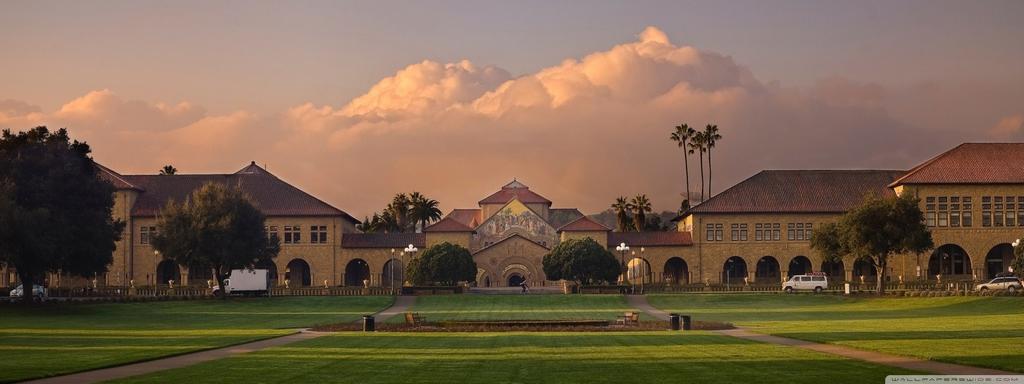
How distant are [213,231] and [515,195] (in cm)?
5645

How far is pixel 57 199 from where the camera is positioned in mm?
79562

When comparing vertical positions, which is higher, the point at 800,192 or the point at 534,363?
the point at 800,192

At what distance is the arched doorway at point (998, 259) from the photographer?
372 feet

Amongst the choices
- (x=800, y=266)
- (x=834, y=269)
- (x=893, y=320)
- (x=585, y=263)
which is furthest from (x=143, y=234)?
(x=893, y=320)

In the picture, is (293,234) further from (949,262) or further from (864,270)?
(949,262)

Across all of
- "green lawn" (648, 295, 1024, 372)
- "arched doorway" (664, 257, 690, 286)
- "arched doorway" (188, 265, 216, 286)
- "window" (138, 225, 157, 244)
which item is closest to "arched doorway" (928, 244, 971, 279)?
"arched doorway" (664, 257, 690, 286)

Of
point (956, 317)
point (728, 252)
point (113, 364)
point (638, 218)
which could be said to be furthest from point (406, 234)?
point (113, 364)

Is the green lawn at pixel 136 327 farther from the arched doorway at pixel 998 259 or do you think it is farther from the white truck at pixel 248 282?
the arched doorway at pixel 998 259

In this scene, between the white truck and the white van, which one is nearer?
the white van

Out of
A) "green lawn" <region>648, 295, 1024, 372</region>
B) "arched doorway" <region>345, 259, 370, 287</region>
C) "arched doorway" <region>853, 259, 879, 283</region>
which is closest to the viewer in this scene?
"green lawn" <region>648, 295, 1024, 372</region>

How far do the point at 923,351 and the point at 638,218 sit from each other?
118 m

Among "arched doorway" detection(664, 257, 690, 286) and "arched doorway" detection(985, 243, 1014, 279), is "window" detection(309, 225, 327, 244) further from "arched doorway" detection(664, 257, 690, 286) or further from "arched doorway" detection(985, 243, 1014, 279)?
"arched doorway" detection(985, 243, 1014, 279)

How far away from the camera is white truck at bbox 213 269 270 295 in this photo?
98.3 meters

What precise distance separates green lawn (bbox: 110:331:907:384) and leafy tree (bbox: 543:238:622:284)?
2508 inches
